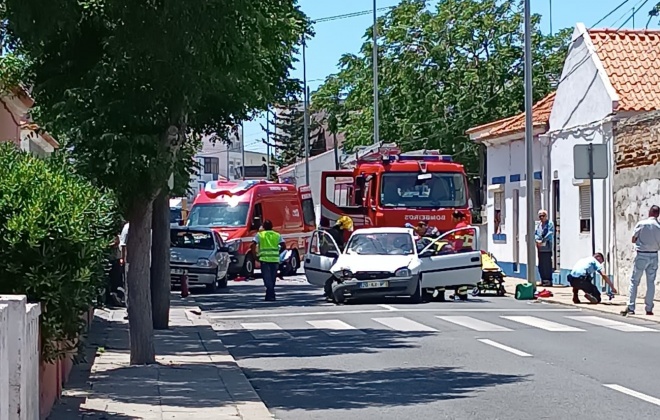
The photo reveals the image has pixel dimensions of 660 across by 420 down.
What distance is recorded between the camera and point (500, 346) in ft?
50.9

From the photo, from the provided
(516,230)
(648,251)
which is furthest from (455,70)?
(648,251)

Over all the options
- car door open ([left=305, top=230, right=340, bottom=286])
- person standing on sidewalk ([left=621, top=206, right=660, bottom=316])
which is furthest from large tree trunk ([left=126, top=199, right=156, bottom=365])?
car door open ([left=305, top=230, right=340, bottom=286])

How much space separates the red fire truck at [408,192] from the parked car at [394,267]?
275 centimetres

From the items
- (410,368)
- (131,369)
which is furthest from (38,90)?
(410,368)

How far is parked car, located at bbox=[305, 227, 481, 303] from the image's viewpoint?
22.4 m

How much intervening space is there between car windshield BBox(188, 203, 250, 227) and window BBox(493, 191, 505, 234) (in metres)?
7.87

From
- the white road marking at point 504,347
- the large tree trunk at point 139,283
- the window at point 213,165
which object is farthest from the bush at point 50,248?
the window at point 213,165

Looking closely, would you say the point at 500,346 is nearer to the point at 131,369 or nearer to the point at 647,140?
the point at 131,369

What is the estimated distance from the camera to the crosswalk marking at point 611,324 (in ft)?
58.7

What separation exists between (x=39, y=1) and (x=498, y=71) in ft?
122

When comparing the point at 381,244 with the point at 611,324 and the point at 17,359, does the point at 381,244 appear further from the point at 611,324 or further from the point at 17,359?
the point at 17,359

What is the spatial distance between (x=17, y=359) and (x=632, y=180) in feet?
65.0

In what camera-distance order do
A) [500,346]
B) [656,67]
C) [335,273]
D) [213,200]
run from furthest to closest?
1. [213,200]
2. [656,67]
3. [335,273]
4. [500,346]

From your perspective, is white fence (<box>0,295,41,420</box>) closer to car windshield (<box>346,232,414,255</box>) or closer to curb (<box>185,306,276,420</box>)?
curb (<box>185,306,276,420</box>)
